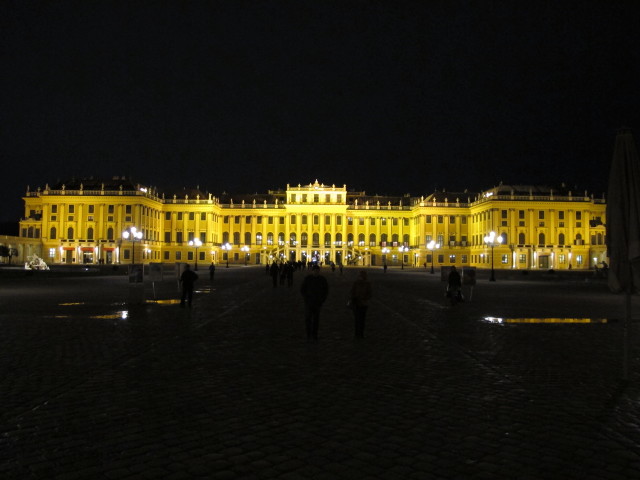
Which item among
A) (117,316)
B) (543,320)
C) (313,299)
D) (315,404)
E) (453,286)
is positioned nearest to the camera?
(315,404)

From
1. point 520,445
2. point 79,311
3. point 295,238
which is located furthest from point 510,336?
point 295,238

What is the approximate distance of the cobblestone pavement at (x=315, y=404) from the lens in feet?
16.2

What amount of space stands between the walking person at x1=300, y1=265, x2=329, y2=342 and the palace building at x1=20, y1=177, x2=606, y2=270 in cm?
7422

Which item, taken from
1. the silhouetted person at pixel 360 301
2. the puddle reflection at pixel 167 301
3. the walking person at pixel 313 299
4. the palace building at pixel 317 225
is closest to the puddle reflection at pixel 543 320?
the silhouetted person at pixel 360 301

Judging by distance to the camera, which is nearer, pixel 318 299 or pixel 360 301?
pixel 318 299

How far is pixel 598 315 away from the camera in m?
17.9

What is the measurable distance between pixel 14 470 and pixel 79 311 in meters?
13.9

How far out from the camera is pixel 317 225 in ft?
376

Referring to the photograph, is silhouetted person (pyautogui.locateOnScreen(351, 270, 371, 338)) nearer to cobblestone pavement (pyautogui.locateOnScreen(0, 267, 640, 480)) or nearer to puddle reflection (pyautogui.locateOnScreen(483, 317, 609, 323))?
cobblestone pavement (pyautogui.locateOnScreen(0, 267, 640, 480))

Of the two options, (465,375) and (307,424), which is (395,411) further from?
(465,375)

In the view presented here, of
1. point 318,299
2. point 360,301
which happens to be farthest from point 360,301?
point 318,299

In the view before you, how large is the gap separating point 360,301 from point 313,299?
1.03 m

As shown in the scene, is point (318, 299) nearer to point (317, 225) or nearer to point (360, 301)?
point (360, 301)

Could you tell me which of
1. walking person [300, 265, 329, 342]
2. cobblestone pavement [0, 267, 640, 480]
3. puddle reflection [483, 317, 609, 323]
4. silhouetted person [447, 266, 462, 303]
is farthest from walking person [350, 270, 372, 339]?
silhouetted person [447, 266, 462, 303]
